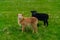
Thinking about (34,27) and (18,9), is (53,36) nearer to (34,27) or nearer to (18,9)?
(34,27)

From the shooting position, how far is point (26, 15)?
13.9 metres

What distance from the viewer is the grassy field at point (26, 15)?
10.1 meters

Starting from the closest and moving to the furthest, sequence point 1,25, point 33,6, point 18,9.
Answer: point 1,25, point 18,9, point 33,6

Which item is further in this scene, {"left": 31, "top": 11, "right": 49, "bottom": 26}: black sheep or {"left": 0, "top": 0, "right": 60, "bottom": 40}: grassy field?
{"left": 31, "top": 11, "right": 49, "bottom": 26}: black sheep

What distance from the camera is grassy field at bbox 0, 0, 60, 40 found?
10.1 meters

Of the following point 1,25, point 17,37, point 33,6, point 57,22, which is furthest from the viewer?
point 33,6

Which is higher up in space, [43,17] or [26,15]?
[43,17]

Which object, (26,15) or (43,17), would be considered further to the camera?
(26,15)

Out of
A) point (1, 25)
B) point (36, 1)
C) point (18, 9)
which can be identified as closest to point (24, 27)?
point (1, 25)

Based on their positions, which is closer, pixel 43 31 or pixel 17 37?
pixel 17 37

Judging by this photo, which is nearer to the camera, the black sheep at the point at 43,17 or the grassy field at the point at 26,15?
the grassy field at the point at 26,15

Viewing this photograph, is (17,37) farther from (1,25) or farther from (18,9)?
(18,9)

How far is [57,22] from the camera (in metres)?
12.2

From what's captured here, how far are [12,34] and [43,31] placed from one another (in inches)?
50.8
